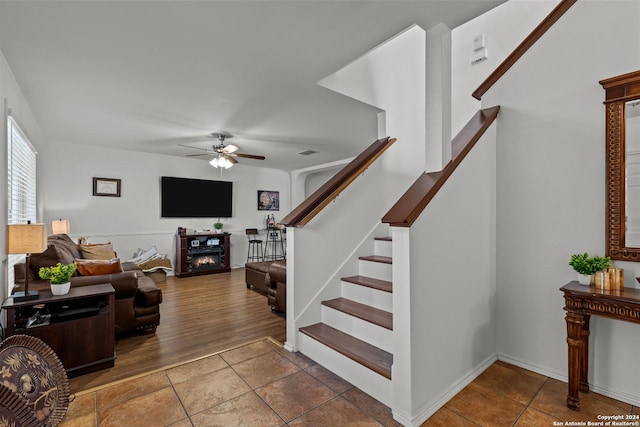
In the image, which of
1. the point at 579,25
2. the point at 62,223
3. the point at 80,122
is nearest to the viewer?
the point at 579,25

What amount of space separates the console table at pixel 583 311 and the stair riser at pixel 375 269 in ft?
4.15

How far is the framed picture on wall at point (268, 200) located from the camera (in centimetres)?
789

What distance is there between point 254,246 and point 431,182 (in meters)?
6.54

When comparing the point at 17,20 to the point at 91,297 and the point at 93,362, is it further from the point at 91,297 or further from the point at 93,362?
the point at 93,362

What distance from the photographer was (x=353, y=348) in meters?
2.17

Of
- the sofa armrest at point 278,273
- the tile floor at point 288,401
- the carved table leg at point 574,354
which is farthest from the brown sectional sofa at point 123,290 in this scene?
the carved table leg at point 574,354

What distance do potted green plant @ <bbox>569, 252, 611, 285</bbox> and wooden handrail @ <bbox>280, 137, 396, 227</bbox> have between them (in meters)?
1.73

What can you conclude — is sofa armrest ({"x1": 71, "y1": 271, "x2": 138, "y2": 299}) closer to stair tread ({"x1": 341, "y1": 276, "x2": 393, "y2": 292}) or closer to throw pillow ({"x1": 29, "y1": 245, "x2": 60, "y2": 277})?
throw pillow ({"x1": 29, "y1": 245, "x2": 60, "y2": 277})

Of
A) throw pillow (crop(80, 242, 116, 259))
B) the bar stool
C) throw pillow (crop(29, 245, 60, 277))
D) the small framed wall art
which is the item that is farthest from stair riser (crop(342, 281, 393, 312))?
the small framed wall art

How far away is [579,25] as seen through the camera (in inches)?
81.0

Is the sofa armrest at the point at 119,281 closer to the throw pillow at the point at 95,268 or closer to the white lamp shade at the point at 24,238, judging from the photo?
the throw pillow at the point at 95,268

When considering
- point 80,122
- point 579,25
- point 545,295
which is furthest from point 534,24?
point 80,122

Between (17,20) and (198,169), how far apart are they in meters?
4.91

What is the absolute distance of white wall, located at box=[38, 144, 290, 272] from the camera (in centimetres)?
520
